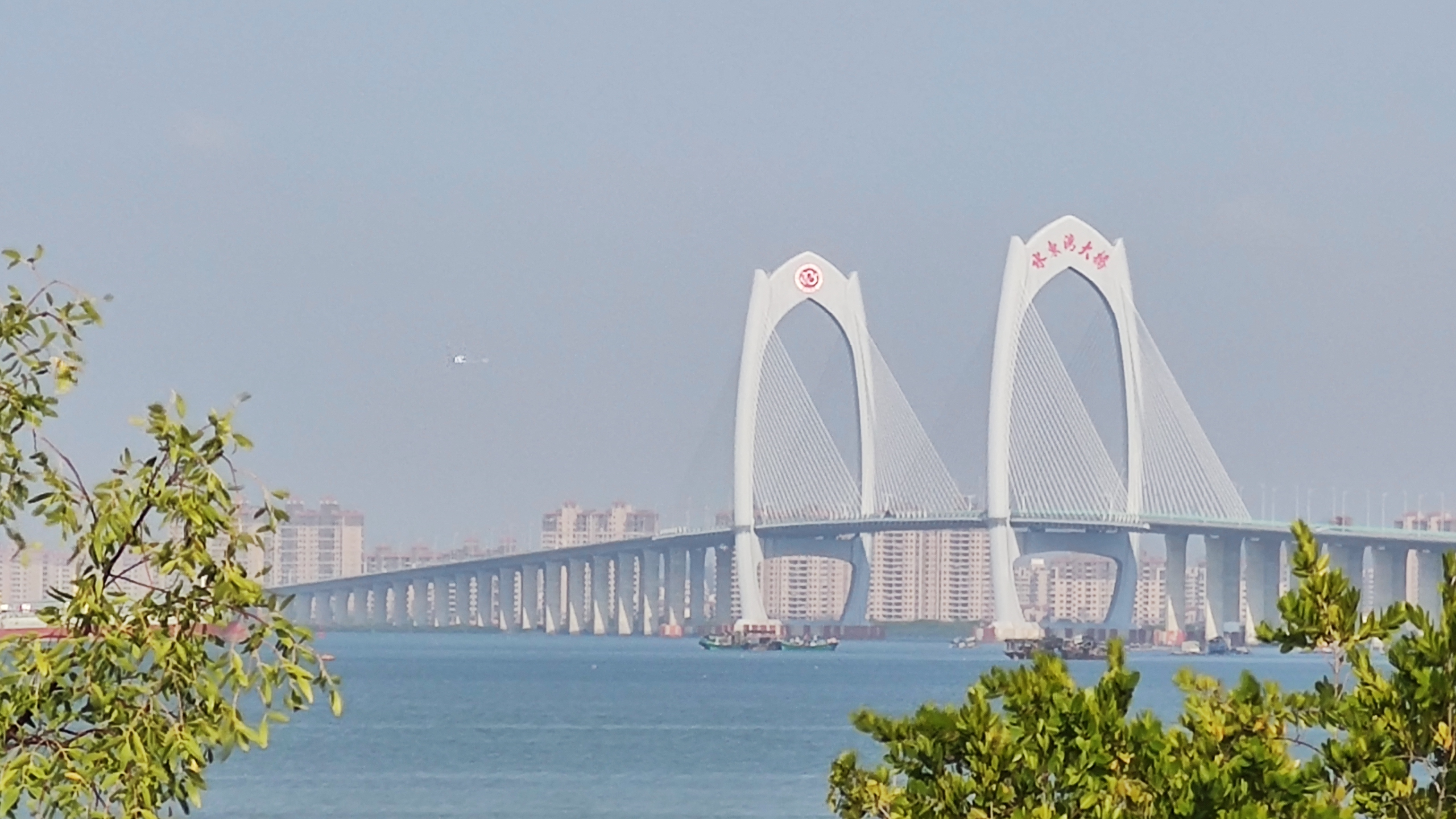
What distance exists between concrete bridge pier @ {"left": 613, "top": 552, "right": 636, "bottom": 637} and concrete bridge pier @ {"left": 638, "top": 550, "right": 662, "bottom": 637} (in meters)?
0.25

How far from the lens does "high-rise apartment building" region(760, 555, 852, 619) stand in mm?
137875

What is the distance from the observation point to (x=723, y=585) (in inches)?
3243

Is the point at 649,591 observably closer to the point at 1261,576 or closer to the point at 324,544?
the point at 1261,576

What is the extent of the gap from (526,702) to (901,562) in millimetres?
84744

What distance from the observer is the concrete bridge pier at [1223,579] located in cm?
6950

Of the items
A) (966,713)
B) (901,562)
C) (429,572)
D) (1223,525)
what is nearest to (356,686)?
(1223,525)

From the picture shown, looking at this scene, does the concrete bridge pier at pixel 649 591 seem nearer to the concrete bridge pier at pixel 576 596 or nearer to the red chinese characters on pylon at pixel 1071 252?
the concrete bridge pier at pixel 576 596

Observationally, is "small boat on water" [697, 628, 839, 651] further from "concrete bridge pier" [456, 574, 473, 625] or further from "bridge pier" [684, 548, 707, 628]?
"concrete bridge pier" [456, 574, 473, 625]

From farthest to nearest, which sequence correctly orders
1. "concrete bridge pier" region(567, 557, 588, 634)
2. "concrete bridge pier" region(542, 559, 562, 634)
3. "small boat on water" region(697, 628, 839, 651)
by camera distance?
"concrete bridge pier" region(567, 557, 588, 634), "concrete bridge pier" region(542, 559, 562, 634), "small boat on water" region(697, 628, 839, 651)

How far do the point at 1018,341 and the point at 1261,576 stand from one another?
925 centimetres

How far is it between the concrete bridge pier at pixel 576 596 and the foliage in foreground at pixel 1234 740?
82.8 m

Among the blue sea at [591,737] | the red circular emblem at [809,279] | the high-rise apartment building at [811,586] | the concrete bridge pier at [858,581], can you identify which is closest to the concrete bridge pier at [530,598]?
the concrete bridge pier at [858,581]

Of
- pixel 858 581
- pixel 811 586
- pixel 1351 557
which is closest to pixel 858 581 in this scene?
pixel 858 581

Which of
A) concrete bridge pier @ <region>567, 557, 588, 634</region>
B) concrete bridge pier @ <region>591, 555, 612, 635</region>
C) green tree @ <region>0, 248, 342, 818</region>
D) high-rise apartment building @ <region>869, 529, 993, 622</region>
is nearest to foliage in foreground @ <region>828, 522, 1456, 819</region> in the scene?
green tree @ <region>0, 248, 342, 818</region>
